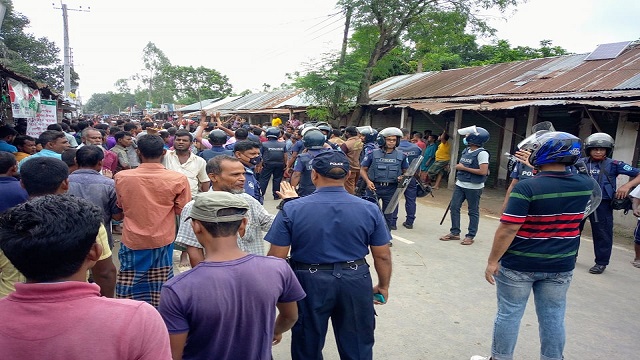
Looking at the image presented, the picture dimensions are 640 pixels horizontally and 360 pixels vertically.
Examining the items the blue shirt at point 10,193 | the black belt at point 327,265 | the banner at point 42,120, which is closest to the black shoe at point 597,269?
the black belt at point 327,265

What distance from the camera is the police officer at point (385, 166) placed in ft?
20.5

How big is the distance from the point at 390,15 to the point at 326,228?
13.8 m

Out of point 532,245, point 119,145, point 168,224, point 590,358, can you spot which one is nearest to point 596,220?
point 590,358

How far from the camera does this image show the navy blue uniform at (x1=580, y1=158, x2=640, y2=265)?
17.0 feet

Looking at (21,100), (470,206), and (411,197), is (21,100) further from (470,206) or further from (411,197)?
(470,206)

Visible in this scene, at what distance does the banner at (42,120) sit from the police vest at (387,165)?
6435 mm

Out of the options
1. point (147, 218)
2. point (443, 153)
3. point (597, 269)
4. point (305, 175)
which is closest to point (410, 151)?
point (305, 175)

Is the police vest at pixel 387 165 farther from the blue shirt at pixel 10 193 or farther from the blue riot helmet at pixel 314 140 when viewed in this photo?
the blue shirt at pixel 10 193

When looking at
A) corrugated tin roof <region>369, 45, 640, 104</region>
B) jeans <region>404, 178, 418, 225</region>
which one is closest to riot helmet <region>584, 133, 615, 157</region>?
jeans <region>404, 178, 418, 225</region>

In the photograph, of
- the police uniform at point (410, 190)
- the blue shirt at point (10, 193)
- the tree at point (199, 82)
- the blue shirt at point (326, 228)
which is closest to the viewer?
the blue shirt at point (326, 228)

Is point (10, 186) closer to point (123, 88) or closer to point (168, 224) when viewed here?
point (168, 224)

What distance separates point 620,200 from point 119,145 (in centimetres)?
706

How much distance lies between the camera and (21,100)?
728cm

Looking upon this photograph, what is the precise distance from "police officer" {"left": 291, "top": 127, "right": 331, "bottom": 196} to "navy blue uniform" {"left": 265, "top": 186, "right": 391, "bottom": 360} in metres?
3.05
